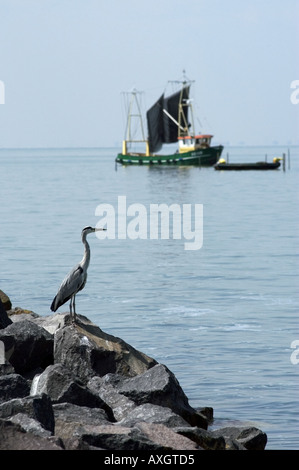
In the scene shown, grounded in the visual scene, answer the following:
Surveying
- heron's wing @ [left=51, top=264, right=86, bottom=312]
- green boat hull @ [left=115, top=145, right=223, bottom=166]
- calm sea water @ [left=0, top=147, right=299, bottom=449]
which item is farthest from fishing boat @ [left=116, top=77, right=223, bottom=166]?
heron's wing @ [left=51, top=264, right=86, bottom=312]

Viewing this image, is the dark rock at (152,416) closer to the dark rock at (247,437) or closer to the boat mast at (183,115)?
the dark rock at (247,437)

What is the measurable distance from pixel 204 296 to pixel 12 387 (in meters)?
11.1

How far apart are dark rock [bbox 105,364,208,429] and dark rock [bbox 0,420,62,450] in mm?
2323

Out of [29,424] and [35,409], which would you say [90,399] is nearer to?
[35,409]

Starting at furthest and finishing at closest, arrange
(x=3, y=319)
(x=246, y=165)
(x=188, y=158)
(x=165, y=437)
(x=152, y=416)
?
(x=188, y=158), (x=246, y=165), (x=3, y=319), (x=152, y=416), (x=165, y=437)

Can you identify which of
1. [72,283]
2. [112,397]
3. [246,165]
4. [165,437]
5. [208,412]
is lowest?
[246,165]

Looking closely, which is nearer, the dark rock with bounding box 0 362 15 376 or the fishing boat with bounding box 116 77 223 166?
the dark rock with bounding box 0 362 15 376

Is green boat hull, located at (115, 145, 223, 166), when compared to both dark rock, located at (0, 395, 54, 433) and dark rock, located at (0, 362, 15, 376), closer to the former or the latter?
dark rock, located at (0, 362, 15, 376)

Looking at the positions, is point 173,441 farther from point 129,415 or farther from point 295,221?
point 295,221

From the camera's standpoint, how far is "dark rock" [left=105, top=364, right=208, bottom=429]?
937 centimetres

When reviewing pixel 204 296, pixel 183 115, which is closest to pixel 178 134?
pixel 183 115

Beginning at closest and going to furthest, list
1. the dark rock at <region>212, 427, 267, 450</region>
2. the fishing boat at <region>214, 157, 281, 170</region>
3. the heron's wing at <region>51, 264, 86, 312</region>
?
the dark rock at <region>212, 427, 267, 450</region>
the heron's wing at <region>51, 264, 86, 312</region>
the fishing boat at <region>214, 157, 281, 170</region>

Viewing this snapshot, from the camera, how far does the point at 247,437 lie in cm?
920

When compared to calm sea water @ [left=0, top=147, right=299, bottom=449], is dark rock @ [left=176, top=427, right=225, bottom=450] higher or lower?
higher
